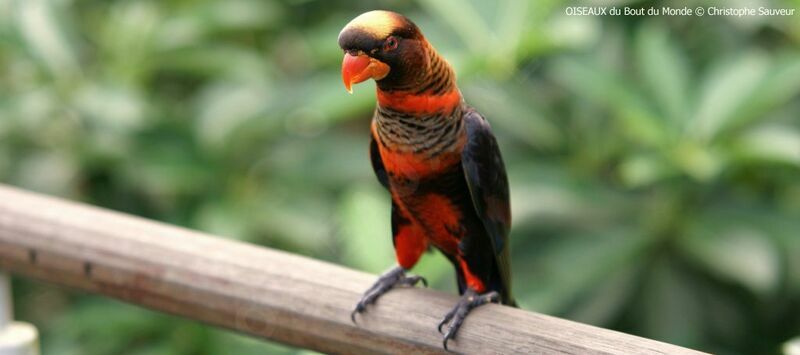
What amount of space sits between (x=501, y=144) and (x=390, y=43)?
1140 mm

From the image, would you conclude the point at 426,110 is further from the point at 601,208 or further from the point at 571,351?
the point at 601,208

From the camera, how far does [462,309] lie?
3.69ft

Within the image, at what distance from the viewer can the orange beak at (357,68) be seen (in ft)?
3.31

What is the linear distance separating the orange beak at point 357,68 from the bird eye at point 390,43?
0.06 feet

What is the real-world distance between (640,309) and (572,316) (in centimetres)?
15

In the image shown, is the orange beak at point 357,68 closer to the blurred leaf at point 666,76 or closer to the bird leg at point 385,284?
the bird leg at point 385,284

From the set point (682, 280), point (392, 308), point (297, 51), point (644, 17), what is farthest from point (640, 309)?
point (297, 51)

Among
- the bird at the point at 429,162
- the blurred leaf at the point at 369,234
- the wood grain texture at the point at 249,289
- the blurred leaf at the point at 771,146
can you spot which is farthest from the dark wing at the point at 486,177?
the blurred leaf at the point at 771,146

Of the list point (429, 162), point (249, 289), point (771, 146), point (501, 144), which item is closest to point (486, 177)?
point (429, 162)

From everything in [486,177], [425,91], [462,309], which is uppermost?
[425,91]

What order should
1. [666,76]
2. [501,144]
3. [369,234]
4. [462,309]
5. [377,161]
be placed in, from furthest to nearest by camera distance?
[501,144] < [666,76] < [369,234] < [377,161] < [462,309]

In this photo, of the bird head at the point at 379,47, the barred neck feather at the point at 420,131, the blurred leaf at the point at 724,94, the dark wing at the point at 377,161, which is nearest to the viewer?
the bird head at the point at 379,47

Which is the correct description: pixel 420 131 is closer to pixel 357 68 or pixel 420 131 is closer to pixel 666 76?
pixel 357 68

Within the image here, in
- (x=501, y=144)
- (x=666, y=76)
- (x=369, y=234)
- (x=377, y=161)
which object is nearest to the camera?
(x=377, y=161)
